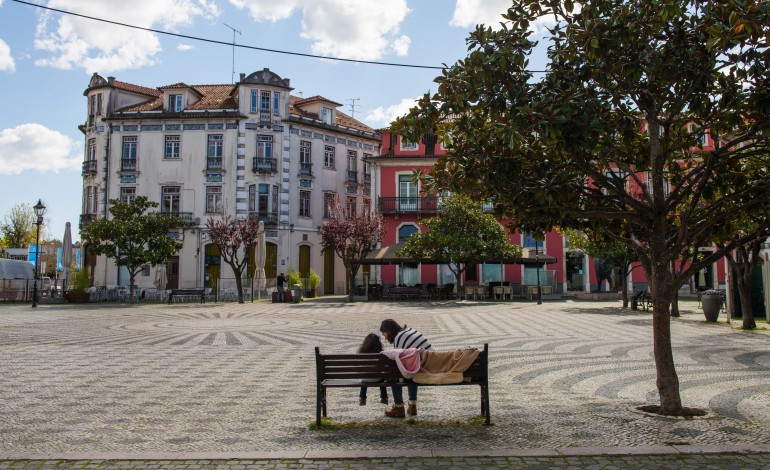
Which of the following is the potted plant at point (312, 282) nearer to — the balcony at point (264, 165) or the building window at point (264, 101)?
the balcony at point (264, 165)

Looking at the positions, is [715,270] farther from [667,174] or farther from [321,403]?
[321,403]

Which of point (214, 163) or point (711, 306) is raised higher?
point (214, 163)

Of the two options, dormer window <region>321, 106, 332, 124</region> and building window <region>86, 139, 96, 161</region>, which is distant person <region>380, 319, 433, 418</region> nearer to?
dormer window <region>321, 106, 332, 124</region>

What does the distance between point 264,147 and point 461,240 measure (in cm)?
1589

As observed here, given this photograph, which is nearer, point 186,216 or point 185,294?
point 185,294

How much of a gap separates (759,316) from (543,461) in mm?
19548

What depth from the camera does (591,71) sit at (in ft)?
23.4

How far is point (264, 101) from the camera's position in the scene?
41.4 m

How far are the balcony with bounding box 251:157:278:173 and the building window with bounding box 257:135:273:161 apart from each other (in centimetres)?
22

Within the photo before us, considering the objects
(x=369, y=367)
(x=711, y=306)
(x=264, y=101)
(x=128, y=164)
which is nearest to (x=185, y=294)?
(x=128, y=164)

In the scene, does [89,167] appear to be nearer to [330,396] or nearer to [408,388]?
[330,396]

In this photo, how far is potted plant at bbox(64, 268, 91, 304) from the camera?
32031mm

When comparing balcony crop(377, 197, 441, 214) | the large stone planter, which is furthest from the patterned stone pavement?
balcony crop(377, 197, 441, 214)

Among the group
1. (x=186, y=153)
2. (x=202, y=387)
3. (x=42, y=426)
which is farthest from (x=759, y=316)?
(x=186, y=153)
